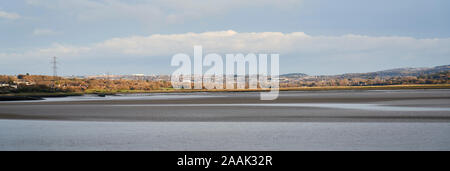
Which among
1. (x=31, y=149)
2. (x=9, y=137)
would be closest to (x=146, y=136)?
(x=31, y=149)

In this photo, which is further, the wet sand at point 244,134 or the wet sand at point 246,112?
the wet sand at point 246,112

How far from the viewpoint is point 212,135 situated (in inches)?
692

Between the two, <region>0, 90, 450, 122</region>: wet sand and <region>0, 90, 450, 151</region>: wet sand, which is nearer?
<region>0, 90, 450, 151</region>: wet sand

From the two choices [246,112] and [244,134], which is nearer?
[244,134]

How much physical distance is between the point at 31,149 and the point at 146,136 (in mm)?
4680
